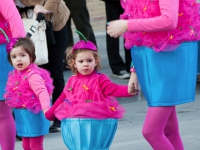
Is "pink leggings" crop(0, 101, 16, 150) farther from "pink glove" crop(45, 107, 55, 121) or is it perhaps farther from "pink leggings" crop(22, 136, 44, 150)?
"pink glove" crop(45, 107, 55, 121)

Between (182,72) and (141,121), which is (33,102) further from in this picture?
(141,121)

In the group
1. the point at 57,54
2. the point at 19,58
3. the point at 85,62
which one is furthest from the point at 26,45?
the point at 57,54

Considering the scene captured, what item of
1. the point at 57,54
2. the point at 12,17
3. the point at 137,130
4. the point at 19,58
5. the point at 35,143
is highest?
the point at 12,17

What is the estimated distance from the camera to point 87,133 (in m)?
4.14

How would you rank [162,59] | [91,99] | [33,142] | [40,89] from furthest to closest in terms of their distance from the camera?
[33,142] < [40,89] < [91,99] < [162,59]

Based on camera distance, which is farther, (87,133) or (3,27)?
(3,27)

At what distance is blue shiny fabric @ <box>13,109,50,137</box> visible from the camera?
487 centimetres

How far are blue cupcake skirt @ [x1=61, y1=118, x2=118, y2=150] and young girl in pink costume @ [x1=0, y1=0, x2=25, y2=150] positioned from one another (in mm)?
989

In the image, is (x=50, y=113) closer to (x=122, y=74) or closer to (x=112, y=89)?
(x=112, y=89)

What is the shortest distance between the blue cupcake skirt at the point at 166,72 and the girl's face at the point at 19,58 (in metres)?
0.97

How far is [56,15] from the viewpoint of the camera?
6.23m

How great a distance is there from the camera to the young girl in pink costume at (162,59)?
410 cm

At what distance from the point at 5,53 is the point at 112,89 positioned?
3.69ft

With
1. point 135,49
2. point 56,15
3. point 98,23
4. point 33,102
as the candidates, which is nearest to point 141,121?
point 56,15
